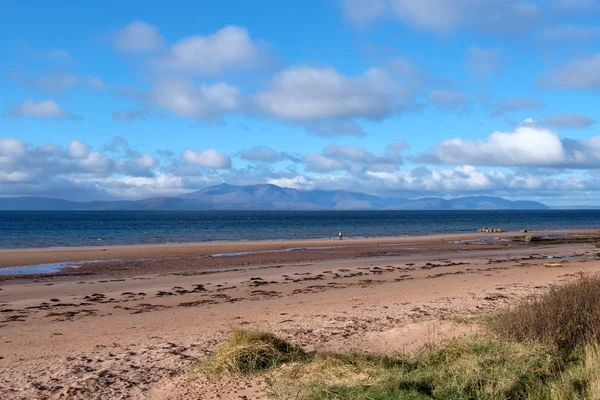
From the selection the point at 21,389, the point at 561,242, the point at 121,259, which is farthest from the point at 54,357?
the point at 561,242

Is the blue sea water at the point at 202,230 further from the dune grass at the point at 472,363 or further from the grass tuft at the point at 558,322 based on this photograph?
the grass tuft at the point at 558,322

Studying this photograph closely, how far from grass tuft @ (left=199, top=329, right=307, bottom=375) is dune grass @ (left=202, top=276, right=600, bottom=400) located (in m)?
0.01

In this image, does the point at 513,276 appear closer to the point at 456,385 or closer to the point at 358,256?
the point at 358,256

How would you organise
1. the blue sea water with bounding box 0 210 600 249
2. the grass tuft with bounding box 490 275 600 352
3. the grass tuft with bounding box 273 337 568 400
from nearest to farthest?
the grass tuft with bounding box 273 337 568 400 < the grass tuft with bounding box 490 275 600 352 < the blue sea water with bounding box 0 210 600 249

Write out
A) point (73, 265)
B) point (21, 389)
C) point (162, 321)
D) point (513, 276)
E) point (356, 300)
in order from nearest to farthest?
point (21, 389) < point (162, 321) < point (356, 300) < point (513, 276) < point (73, 265)

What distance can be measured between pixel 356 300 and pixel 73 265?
18.3 metres

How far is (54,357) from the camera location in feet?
30.3

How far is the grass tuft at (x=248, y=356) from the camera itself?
7906mm

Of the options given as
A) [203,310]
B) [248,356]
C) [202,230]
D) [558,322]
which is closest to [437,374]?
[558,322]

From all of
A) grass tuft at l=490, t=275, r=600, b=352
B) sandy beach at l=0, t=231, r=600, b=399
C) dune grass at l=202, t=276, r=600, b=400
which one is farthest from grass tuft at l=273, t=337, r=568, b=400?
sandy beach at l=0, t=231, r=600, b=399

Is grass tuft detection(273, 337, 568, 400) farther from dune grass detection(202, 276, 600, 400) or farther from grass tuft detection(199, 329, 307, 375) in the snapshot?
grass tuft detection(199, 329, 307, 375)

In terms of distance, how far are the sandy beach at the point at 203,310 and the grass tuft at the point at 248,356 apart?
292 millimetres

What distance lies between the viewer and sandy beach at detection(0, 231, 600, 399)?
800 centimetres

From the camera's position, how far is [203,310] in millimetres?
14555
